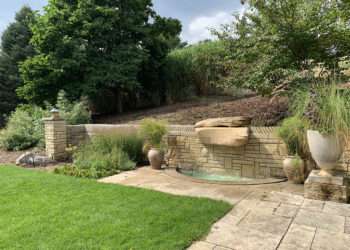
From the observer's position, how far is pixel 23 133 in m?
6.73

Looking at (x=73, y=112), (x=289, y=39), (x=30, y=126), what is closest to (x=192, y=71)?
(x=73, y=112)

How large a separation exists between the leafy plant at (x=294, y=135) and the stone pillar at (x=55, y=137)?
465 centimetres

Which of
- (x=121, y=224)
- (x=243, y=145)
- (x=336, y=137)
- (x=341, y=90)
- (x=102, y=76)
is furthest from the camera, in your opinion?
(x=102, y=76)

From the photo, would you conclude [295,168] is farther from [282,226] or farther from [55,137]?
[55,137]

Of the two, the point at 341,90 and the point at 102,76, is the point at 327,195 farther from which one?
the point at 102,76

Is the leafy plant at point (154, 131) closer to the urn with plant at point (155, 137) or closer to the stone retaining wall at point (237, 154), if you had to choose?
the urn with plant at point (155, 137)

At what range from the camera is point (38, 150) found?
611cm

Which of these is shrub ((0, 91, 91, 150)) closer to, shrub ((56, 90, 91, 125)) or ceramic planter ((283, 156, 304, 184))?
shrub ((56, 90, 91, 125))

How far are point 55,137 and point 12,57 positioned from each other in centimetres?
1092

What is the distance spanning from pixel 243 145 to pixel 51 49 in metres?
7.40

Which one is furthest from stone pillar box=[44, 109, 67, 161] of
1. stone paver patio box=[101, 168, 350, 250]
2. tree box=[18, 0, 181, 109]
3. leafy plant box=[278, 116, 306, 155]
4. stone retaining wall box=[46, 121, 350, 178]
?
leafy plant box=[278, 116, 306, 155]

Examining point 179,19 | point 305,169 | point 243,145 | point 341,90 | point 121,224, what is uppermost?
point 179,19

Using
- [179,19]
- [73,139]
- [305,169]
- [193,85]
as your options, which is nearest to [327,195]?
[305,169]

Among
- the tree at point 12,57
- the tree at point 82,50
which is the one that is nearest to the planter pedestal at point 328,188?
the tree at point 82,50
